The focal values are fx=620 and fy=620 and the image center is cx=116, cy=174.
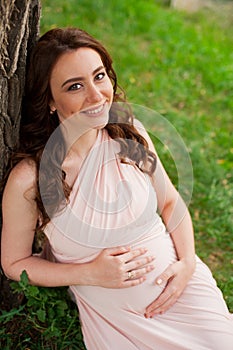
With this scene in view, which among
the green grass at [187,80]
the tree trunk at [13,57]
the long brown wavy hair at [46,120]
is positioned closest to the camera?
the tree trunk at [13,57]

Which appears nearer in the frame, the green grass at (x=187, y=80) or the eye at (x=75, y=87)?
the eye at (x=75, y=87)

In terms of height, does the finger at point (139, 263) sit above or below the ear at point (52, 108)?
below

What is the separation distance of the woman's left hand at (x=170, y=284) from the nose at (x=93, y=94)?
744 mm

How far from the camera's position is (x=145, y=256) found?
245 centimetres

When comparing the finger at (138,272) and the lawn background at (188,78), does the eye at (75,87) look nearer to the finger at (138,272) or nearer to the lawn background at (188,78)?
the finger at (138,272)

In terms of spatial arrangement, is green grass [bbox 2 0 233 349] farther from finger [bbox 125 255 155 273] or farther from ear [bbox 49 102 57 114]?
ear [bbox 49 102 57 114]

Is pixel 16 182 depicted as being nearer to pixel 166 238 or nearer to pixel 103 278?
pixel 103 278

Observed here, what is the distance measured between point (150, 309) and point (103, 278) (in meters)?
0.23

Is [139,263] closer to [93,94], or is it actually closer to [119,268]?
[119,268]

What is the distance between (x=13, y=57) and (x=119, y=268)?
2.86 feet

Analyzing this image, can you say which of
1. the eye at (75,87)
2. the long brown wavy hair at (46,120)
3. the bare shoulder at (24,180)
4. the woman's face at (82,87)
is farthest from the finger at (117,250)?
the eye at (75,87)

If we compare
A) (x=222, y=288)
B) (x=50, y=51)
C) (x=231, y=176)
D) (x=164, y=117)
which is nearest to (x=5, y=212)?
(x=50, y=51)

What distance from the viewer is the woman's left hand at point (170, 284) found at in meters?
2.41

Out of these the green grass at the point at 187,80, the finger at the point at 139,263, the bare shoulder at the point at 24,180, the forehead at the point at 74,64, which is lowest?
the green grass at the point at 187,80
